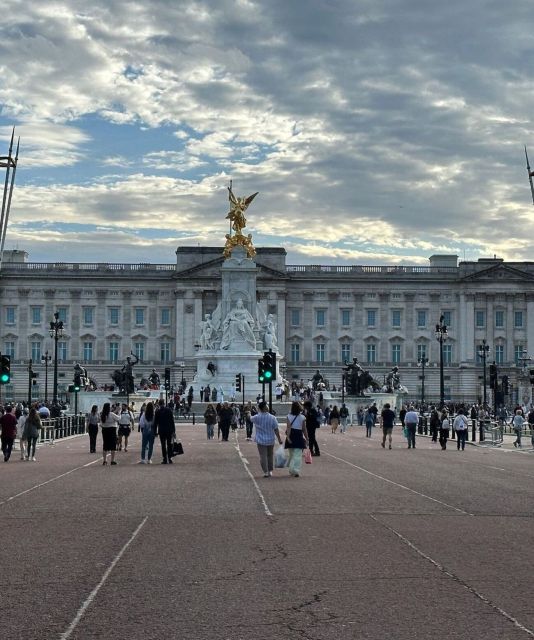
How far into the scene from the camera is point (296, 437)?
30.3 m

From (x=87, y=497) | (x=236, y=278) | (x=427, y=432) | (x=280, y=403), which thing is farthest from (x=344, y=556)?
(x=236, y=278)

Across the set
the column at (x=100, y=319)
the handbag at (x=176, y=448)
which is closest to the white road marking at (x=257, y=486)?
the handbag at (x=176, y=448)

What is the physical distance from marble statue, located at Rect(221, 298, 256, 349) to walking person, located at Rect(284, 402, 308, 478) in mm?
70276

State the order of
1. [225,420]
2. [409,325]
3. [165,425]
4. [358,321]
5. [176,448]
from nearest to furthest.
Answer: [165,425]
[176,448]
[225,420]
[409,325]
[358,321]

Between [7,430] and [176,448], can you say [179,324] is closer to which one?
[7,430]

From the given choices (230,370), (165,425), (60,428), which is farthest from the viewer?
(230,370)

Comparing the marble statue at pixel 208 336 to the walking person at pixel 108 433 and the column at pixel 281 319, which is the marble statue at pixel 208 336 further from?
the walking person at pixel 108 433

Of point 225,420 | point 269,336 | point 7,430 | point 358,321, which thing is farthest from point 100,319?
point 7,430

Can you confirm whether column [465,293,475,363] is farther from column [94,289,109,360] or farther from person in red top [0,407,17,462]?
person in red top [0,407,17,462]

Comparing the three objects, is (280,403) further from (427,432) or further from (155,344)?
(155,344)

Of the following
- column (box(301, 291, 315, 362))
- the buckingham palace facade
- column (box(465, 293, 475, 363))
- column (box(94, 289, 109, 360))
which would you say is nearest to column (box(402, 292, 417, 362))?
the buckingham palace facade

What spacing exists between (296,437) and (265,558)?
14348mm

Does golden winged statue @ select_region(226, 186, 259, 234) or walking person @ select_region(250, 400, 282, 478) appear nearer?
walking person @ select_region(250, 400, 282, 478)

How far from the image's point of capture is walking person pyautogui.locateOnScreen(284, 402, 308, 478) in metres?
30.4
